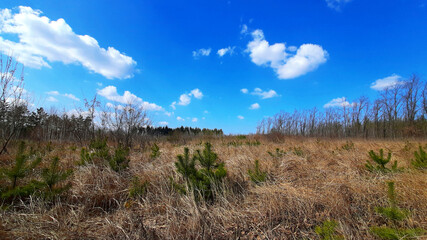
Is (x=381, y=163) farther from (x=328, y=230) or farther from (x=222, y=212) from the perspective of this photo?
(x=222, y=212)

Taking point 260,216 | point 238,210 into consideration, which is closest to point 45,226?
point 238,210

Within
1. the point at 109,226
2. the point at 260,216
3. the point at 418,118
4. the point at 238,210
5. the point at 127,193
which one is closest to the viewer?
the point at 109,226

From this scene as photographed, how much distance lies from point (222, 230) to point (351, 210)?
1627 millimetres

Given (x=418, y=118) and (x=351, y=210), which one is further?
(x=418, y=118)

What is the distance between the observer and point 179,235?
1.90 meters

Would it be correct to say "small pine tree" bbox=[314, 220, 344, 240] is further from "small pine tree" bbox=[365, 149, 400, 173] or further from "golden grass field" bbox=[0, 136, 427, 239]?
"small pine tree" bbox=[365, 149, 400, 173]

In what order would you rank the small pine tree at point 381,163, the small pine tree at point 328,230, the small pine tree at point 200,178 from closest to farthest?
the small pine tree at point 328,230
the small pine tree at point 200,178
the small pine tree at point 381,163

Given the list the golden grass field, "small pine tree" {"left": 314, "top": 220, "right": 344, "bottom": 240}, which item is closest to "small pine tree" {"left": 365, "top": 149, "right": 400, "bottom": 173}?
the golden grass field

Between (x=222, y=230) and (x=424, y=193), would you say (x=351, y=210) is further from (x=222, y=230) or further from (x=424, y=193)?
(x=222, y=230)

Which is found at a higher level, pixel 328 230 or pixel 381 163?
pixel 381 163

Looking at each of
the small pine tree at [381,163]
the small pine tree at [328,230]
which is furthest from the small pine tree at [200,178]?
the small pine tree at [381,163]

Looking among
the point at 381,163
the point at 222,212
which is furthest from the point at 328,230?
the point at 381,163

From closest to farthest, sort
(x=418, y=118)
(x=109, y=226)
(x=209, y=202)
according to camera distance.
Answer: (x=109, y=226), (x=209, y=202), (x=418, y=118)

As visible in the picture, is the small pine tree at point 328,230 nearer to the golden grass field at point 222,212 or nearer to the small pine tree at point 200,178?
the golden grass field at point 222,212
